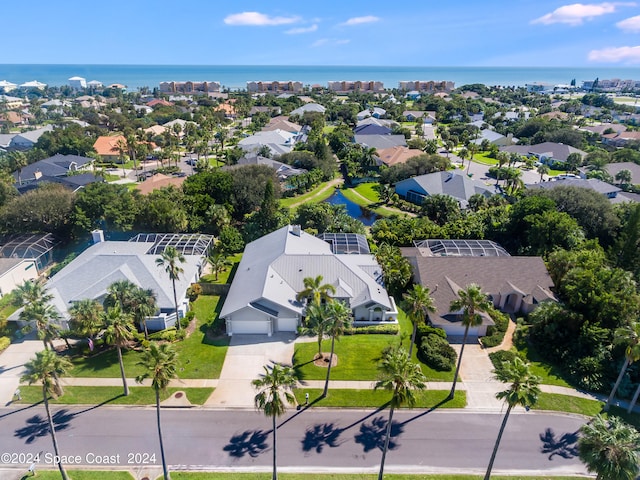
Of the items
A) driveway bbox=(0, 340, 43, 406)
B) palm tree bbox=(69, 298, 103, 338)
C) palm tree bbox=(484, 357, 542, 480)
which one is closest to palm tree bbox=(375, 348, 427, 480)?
palm tree bbox=(484, 357, 542, 480)

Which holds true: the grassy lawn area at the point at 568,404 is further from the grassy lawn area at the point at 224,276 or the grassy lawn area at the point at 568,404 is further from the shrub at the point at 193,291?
the shrub at the point at 193,291

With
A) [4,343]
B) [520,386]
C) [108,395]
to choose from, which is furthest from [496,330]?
[4,343]

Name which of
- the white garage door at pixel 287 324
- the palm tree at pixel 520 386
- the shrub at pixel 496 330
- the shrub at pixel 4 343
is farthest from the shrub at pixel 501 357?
the shrub at pixel 4 343

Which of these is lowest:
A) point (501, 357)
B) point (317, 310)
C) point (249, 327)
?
point (501, 357)

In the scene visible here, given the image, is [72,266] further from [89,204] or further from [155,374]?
[155,374]

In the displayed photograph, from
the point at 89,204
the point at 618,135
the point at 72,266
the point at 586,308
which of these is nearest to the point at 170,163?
the point at 89,204

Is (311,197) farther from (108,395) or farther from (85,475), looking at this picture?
(85,475)

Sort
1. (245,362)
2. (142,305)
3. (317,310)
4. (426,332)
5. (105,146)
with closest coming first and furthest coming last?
(317,310) → (142,305) → (245,362) → (426,332) → (105,146)
